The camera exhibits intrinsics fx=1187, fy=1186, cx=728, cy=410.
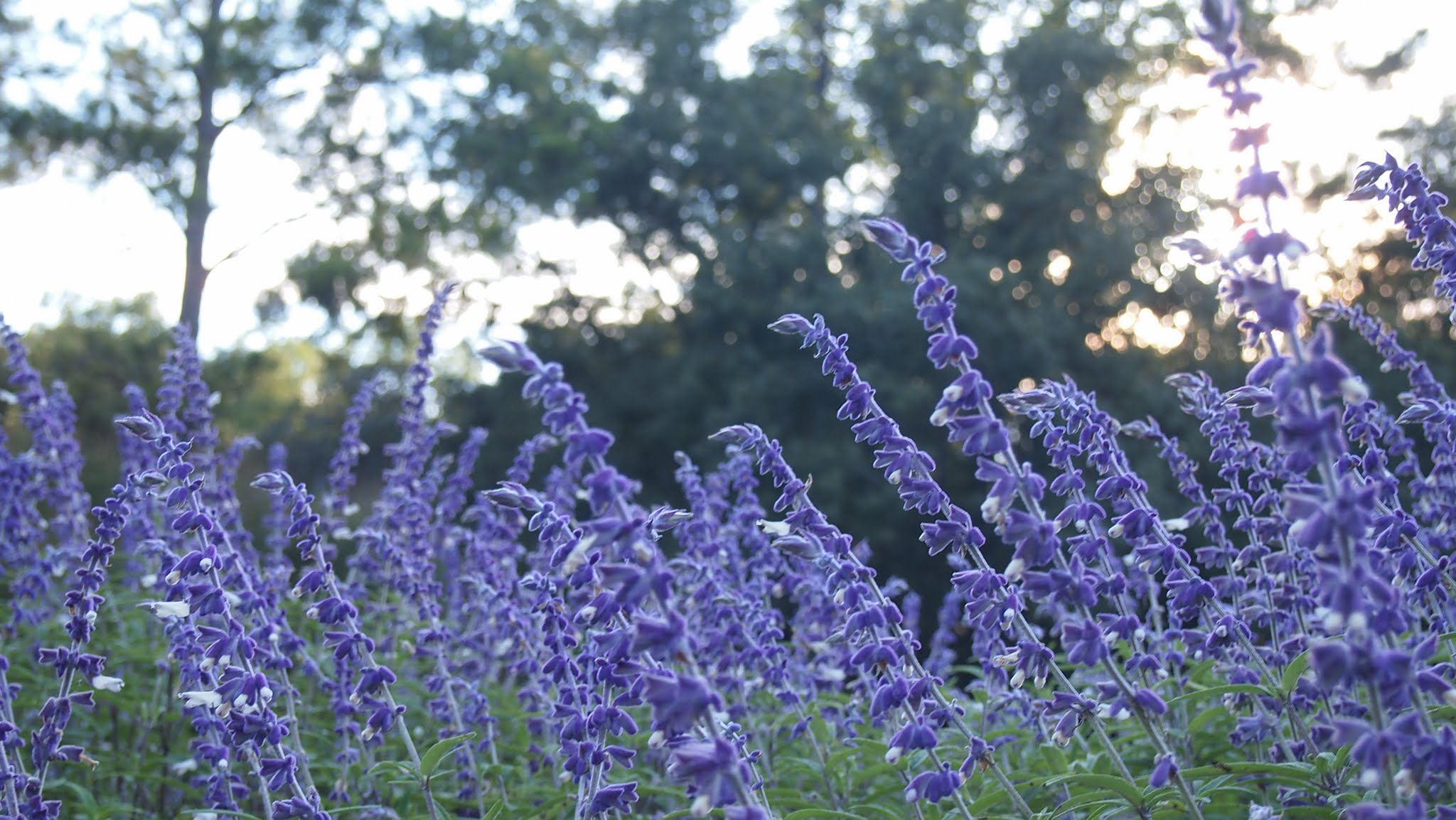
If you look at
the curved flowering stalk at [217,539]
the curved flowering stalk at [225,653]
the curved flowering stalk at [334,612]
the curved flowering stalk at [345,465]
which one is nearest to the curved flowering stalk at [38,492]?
the curved flowering stalk at [217,539]

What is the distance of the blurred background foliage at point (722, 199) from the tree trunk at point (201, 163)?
0.21 ft

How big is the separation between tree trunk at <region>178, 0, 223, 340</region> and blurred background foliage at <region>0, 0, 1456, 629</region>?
0.21 ft

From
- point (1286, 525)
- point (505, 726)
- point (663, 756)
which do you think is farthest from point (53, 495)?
point (1286, 525)

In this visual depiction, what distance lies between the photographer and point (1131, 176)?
2861cm

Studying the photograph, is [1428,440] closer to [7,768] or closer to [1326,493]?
[1326,493]

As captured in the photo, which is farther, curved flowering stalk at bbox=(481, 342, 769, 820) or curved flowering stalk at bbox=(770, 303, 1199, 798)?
curved flowering stalk at bbox=(770, 303, 1199, 798)

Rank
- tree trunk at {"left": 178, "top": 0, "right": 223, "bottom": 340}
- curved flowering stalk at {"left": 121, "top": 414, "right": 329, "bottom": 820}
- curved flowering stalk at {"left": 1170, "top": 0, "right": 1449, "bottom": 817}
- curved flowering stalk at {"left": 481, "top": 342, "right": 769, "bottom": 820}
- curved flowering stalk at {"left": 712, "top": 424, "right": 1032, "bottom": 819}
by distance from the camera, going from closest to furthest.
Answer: curved flowering stalk at {"left": 1170, "top": 0, "right": 1449, "bottom": 817}
curved flowering stalk at {"left": 481, "top": 342, "right": 769, "bottom": 820}
curved flowering stalk at {"left": 712, "top": 424, "right": 1032, "bottom": 819}
curved flowering stalk at {"left": 121, "top": 414, "right": 329, "bottom": 820}
tree trunk at {"left": 178, "top": 0, "right": 223, "bottom": 340}

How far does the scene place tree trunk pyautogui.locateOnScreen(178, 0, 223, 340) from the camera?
23797 mm

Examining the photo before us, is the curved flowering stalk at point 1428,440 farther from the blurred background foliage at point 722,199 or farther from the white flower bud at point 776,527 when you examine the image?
the blurred background foliage at point 722,199

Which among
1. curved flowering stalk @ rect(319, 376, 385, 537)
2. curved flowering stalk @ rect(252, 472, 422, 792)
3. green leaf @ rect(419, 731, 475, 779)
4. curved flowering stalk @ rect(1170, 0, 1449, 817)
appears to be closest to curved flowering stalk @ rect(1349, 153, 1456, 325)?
curved flowering stalk @ rect(1170, 0, 1449, 817)

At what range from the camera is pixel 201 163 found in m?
24.6

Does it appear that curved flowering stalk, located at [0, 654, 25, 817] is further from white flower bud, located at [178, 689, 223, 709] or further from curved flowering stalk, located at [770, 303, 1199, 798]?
curved flowering stalk, located at [770, 303, 1199, 798]

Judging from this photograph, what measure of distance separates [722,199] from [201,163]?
12.7 m

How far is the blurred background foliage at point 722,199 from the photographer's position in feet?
80.3
